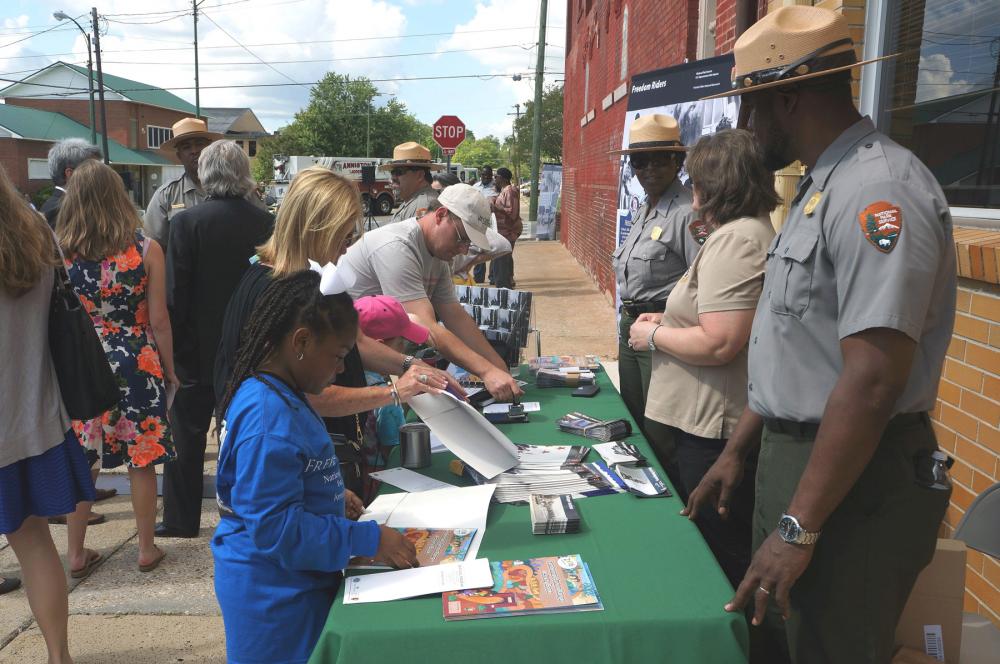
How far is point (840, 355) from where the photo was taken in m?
1.65

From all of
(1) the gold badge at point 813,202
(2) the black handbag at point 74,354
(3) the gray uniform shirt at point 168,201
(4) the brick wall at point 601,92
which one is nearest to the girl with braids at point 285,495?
(2) the black handbag at point 74,354

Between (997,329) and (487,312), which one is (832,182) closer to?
(997,329)

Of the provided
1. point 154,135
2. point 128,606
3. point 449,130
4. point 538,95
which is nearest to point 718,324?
point 128,606

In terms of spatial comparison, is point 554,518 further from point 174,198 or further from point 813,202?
point 174,198

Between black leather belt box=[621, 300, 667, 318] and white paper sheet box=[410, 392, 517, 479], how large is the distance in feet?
4.14

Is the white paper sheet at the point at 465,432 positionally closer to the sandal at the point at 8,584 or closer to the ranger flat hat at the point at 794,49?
the ranger flat hat at the point at 794,49

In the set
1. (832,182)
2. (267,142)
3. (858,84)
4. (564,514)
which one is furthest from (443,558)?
(267,142)

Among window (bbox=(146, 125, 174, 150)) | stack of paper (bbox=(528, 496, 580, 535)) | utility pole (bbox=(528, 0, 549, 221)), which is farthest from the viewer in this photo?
window (bbox=(146, 125, 174, 150))

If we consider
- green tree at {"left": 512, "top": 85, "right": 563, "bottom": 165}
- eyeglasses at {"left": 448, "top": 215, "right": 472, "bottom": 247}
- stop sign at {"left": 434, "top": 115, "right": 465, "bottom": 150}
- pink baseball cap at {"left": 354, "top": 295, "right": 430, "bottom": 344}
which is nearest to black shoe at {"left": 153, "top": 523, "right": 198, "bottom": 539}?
pink baseball cap at {"left": 354, "top": 295, "right": 430, "bottom": 344}

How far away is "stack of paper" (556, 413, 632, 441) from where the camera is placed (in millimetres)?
2824

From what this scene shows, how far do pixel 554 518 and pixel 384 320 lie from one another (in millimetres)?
1184

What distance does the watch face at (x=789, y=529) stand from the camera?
63.7 inches

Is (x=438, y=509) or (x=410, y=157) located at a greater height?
(x=410, y=157)

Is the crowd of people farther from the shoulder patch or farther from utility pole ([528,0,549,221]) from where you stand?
utility pole ([528,0,549,221])
